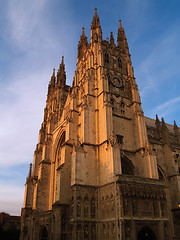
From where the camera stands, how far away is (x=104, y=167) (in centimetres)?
2520

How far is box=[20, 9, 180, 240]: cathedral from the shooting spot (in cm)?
2208

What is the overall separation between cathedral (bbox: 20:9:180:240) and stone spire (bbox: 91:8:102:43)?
22cm

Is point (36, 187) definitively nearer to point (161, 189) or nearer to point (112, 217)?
point (112, 217)

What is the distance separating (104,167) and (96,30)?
2585 cm

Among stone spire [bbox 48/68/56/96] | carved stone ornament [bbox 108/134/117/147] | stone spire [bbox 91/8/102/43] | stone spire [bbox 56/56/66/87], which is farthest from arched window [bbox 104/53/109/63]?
stone spire [bbox 48/68/56/96]

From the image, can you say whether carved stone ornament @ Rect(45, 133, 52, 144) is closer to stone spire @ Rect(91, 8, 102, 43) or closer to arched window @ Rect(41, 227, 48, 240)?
arched window @ Rect(41, 227, 48, 240)

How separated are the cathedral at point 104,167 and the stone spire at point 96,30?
0.73 ft

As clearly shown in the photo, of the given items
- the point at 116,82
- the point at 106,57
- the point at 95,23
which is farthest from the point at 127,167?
the point at 95,23

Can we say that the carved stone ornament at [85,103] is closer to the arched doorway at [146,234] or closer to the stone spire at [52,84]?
the arched doorway at [146,234]

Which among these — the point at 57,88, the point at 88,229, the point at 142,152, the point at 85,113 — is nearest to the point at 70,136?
the point at 85,113

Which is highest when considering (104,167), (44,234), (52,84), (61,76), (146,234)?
(61,76)

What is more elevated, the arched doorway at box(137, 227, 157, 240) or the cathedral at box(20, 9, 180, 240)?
the cathedral at box(20, 9, 180, 240)

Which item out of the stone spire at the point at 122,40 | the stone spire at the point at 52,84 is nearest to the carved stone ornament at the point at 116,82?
the stone spire at the point at 122,40

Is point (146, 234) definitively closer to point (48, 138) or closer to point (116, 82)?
point (116, 82)
